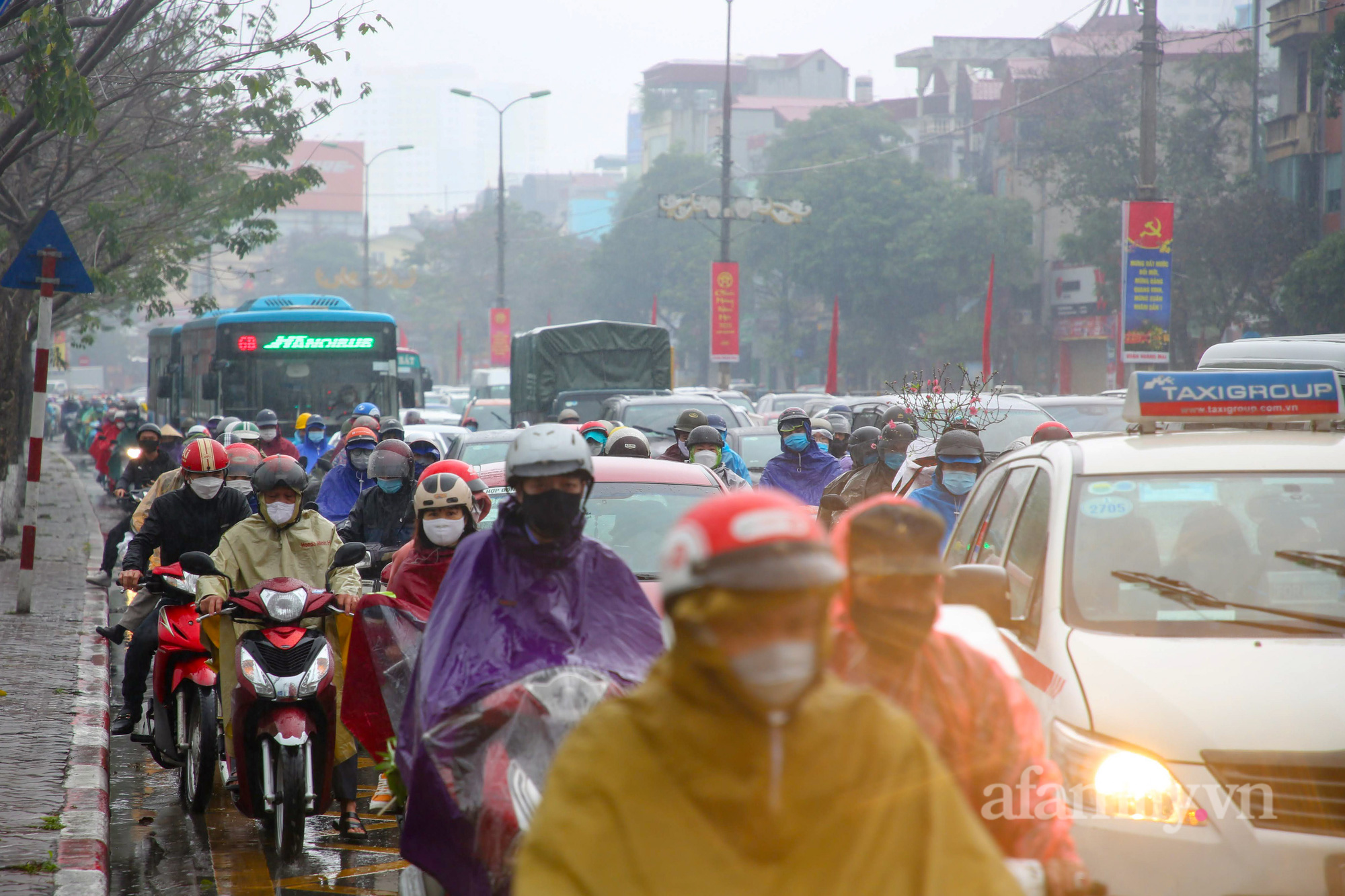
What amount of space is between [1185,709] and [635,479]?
3.98 metres

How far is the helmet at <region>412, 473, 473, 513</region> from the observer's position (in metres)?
5.48

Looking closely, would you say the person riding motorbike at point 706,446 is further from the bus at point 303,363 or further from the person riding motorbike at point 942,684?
the bus at point 303,363

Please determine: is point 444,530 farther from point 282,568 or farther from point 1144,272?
point 1144,272

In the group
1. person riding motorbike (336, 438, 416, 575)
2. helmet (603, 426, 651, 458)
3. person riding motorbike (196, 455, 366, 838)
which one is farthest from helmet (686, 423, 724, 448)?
person riding motorbike (196, 455, 366, 838)

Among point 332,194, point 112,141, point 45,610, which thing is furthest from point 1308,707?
point 332,194

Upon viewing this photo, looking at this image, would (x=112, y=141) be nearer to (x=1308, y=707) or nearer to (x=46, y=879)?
(x=46, y=879)

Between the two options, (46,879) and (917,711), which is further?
(46,879)

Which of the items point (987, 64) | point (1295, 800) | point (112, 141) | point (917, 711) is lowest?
point (1295, 800)

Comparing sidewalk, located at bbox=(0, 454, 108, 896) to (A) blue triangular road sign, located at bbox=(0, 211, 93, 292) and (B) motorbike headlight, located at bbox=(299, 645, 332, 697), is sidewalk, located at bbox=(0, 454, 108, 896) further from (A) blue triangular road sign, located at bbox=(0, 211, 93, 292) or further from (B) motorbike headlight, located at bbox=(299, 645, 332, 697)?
(A) blue triangular road sign, located at bbox=(0, 211, 93, 292)

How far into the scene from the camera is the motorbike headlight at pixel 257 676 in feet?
19.3

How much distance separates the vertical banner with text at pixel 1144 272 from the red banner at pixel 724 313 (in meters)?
14.7

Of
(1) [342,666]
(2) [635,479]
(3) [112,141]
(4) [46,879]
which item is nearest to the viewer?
(4) [46,879]

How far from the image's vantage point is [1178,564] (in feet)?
14.5

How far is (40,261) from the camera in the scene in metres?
10.7
